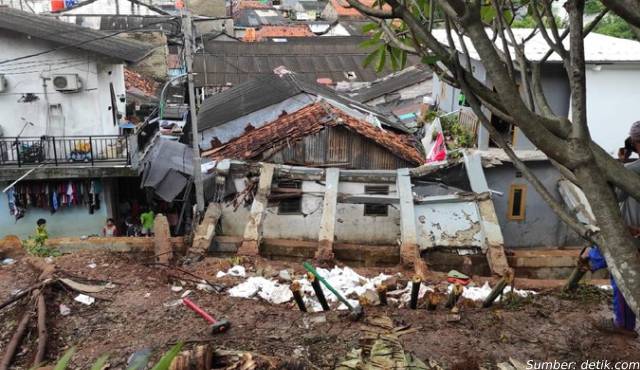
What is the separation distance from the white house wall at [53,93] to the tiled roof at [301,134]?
3.96 m

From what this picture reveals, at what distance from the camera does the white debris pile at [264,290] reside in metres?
7.30

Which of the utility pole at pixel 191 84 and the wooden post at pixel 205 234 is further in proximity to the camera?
the utility pole at pixel 191 84

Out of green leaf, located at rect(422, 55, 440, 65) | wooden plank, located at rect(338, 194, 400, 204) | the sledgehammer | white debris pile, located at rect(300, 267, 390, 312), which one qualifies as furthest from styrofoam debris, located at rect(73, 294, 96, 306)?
green leaf, located at rect(422, 55, 440, 65)

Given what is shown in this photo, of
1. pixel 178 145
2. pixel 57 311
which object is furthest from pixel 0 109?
pixel 57 311

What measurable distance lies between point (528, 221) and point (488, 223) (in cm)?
365

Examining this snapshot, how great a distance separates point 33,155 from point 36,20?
4604 mm

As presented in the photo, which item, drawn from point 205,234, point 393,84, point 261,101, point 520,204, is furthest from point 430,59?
point 393,84

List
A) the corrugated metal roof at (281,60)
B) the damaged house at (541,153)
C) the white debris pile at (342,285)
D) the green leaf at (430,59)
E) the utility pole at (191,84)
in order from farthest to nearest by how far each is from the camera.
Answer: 1. the corrugated metal roof at (281,60)
2. the utility pole at (191,84)
3. the damaged house at (541,153)
4. the white debris pile at (342,285)
5. the green leaf at (430,59)

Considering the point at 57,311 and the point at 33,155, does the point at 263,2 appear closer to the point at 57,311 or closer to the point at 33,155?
the point at 33,155

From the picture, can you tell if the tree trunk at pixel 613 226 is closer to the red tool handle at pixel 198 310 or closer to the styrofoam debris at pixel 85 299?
the red tool handle at pixel 198 310

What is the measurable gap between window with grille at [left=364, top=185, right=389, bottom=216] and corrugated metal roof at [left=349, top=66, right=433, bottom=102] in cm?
1018

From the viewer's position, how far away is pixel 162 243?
8.90 m

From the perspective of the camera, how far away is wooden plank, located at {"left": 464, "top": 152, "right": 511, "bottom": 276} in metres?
9.01

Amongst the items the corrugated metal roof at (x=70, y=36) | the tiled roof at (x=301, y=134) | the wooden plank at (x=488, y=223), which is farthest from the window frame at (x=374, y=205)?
the corrugated metal roof at (x=70, y=36)
